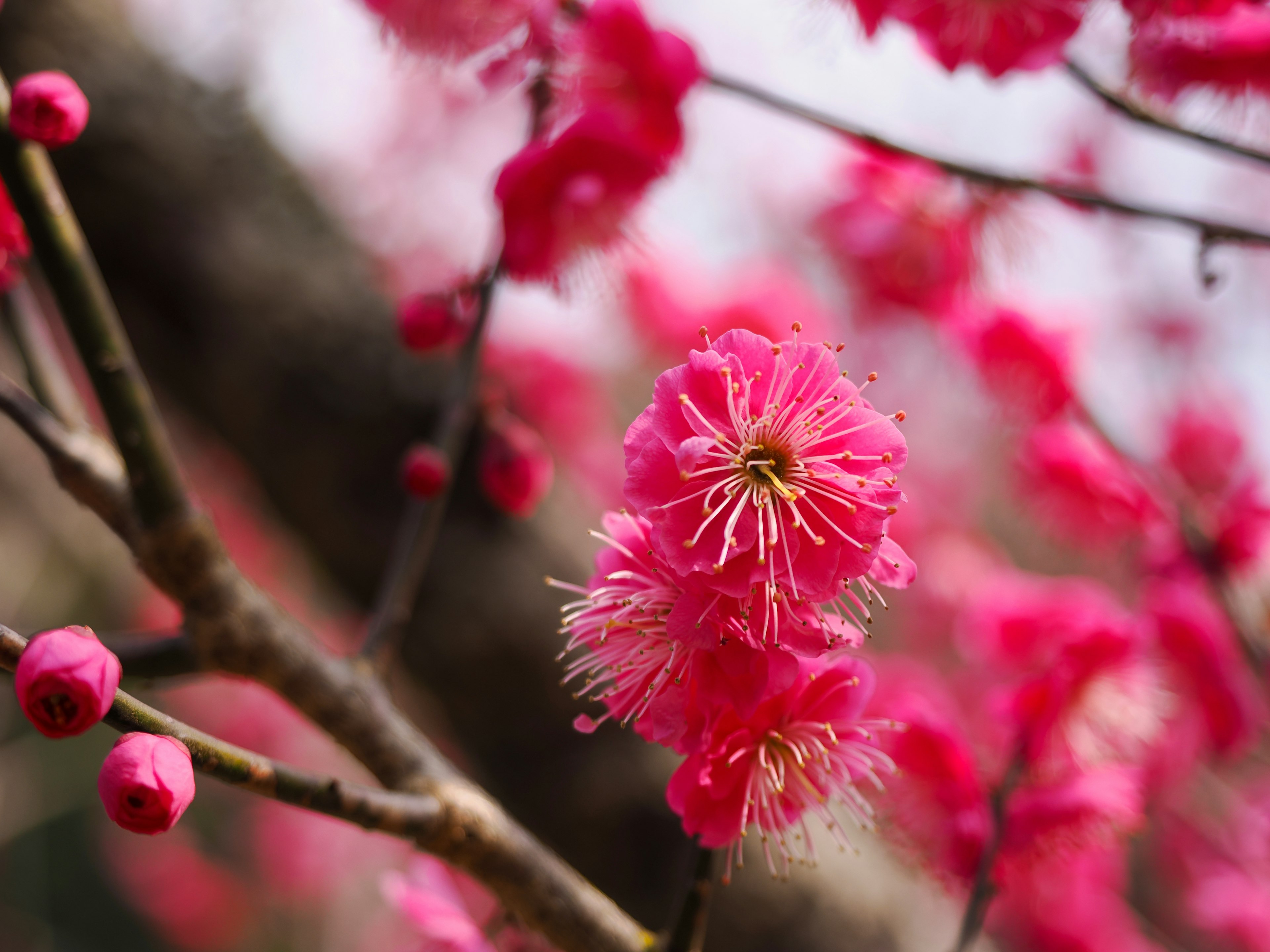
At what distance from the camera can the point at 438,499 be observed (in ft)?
2.36

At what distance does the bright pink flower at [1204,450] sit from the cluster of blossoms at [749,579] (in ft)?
4.05

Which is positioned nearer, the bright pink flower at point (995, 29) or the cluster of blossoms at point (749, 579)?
the cluster of blossoms at point (749, 579)

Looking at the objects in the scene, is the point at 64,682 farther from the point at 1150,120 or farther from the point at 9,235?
the point at 1150,120

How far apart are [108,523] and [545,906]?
1.27 ft

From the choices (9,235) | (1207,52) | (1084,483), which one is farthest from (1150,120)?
(9,235)

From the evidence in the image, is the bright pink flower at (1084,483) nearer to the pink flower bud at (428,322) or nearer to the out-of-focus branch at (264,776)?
the pink flower bud at (428,322)

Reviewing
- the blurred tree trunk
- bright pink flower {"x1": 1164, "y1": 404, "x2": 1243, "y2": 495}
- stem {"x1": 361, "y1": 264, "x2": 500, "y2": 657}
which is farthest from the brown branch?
bright pink flower {"x1": 1164, "y1": 404, "x2": 1243, "y2": 495}

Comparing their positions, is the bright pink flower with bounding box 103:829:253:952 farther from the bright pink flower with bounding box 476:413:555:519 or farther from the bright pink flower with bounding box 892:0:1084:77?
the bright pink flower with bounding box 892:0:1084:77

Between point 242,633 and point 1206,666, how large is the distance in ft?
3.29

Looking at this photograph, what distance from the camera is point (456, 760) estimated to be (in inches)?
78.9

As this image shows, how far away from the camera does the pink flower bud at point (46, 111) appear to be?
1.45 ft

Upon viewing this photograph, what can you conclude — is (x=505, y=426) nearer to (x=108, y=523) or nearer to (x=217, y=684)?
(x=108, y=523)

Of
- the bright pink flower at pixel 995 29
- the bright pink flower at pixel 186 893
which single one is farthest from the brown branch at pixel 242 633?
the bright pink flower at pixel 186 893

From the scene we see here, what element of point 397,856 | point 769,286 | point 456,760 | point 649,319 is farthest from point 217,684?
point 769,286
